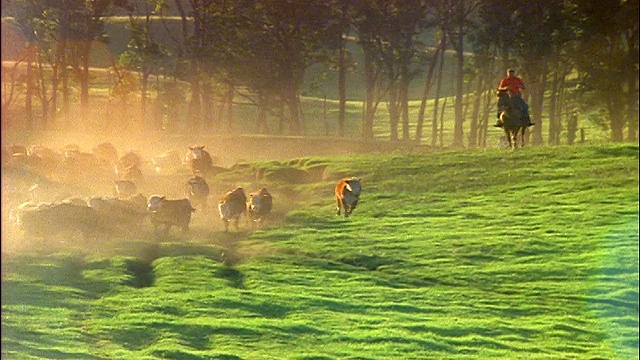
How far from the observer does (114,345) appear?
17219 mm

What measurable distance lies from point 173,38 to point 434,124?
9.04 meters

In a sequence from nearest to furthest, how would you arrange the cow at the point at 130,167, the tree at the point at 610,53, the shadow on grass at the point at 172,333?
the shadow on grass at the point at 172,333, the cow at the point at 130,167, the tree at the point at 610,53

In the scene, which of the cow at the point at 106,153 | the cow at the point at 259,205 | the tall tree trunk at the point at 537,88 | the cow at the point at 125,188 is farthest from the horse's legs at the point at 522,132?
the cow at the point at 106,153

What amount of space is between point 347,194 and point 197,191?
129 inches

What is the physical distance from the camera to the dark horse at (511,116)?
27.9m

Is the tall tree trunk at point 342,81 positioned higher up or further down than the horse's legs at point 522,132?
higher up

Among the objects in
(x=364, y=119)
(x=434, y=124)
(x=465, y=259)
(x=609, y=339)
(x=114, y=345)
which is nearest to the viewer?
(x=114, y=345)

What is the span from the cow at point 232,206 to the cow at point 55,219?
2.52 meters

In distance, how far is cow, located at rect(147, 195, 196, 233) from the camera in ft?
83.0

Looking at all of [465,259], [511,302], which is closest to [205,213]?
[465,259]

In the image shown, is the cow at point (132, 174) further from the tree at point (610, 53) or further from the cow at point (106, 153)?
the tree at point (610, 53)

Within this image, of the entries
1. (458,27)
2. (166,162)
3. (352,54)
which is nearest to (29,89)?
(166,162)

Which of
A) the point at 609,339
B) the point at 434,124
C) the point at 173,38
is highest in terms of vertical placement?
the point at 173,38

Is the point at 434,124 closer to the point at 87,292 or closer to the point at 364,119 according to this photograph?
the point at 364,119
